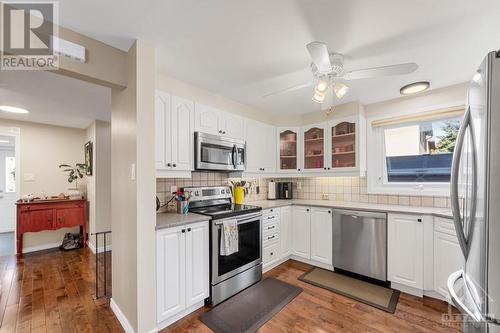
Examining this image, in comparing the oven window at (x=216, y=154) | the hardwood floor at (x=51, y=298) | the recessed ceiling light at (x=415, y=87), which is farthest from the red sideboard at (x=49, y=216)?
the recessed ceiling light at (x=415, y=87)

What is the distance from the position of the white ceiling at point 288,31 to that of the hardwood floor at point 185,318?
237cm

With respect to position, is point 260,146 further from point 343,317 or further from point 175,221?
point 343,317

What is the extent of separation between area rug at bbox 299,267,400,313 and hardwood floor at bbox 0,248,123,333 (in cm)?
216

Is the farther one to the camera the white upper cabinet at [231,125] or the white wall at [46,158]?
the white wall at [46,158]

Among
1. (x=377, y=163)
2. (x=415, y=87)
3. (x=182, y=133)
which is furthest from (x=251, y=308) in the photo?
(x=415, y=87)

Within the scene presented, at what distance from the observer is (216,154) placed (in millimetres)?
2699

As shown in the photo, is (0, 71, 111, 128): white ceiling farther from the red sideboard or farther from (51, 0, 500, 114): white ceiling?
the red sideboard

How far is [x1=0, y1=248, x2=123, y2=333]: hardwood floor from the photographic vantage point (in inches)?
75.6

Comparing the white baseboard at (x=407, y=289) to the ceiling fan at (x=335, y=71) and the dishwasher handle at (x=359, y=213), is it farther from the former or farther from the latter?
the ceiling fan at (x=335, y=71)

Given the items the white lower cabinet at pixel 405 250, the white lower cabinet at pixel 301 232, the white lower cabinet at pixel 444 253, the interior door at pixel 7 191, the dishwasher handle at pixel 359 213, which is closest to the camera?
the white lower cabinet at pixel 444 253

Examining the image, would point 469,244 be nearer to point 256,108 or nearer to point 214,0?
point 214,0

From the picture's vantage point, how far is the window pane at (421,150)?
2.70m

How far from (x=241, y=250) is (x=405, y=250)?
6.04ft

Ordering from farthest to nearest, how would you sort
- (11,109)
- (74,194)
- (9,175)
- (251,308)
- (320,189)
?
(9,175) < (74,194) < (320,189) < (11,109) < (251,308)
